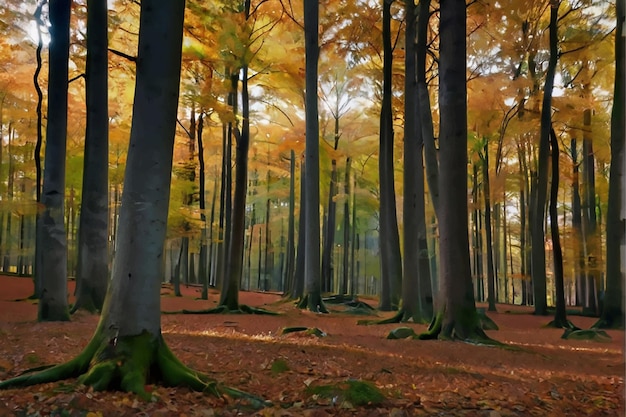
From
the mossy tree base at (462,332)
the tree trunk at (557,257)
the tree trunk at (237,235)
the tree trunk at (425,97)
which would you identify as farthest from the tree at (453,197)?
the tree trunk at (237,235)

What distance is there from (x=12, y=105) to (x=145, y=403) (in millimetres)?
16316

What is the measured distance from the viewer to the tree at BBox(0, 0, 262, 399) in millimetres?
4012

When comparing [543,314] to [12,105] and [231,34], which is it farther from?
[12,105]

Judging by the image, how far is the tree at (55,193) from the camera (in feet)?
28.0

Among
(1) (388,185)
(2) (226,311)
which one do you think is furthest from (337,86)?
(2) (226,311)

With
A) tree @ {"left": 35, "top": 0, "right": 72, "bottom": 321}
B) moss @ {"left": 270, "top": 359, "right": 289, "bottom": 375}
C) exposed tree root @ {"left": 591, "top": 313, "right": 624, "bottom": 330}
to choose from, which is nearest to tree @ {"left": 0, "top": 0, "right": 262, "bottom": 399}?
moss @ {"left": 270, "top": 359, "right": 289, "bottom": 375}

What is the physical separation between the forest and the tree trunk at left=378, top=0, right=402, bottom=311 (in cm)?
8

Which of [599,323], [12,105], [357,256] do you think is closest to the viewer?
[599,323]

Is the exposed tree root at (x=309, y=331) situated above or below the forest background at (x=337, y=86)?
below

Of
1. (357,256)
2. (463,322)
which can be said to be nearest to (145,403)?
(463,322)

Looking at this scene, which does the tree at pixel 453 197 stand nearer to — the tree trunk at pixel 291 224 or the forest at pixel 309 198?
the forest at pixel 309 198

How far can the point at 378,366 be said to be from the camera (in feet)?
18.1

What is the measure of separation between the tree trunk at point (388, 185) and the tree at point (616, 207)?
506 centimetres

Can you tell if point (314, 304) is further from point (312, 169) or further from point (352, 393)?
point (352, 393)
